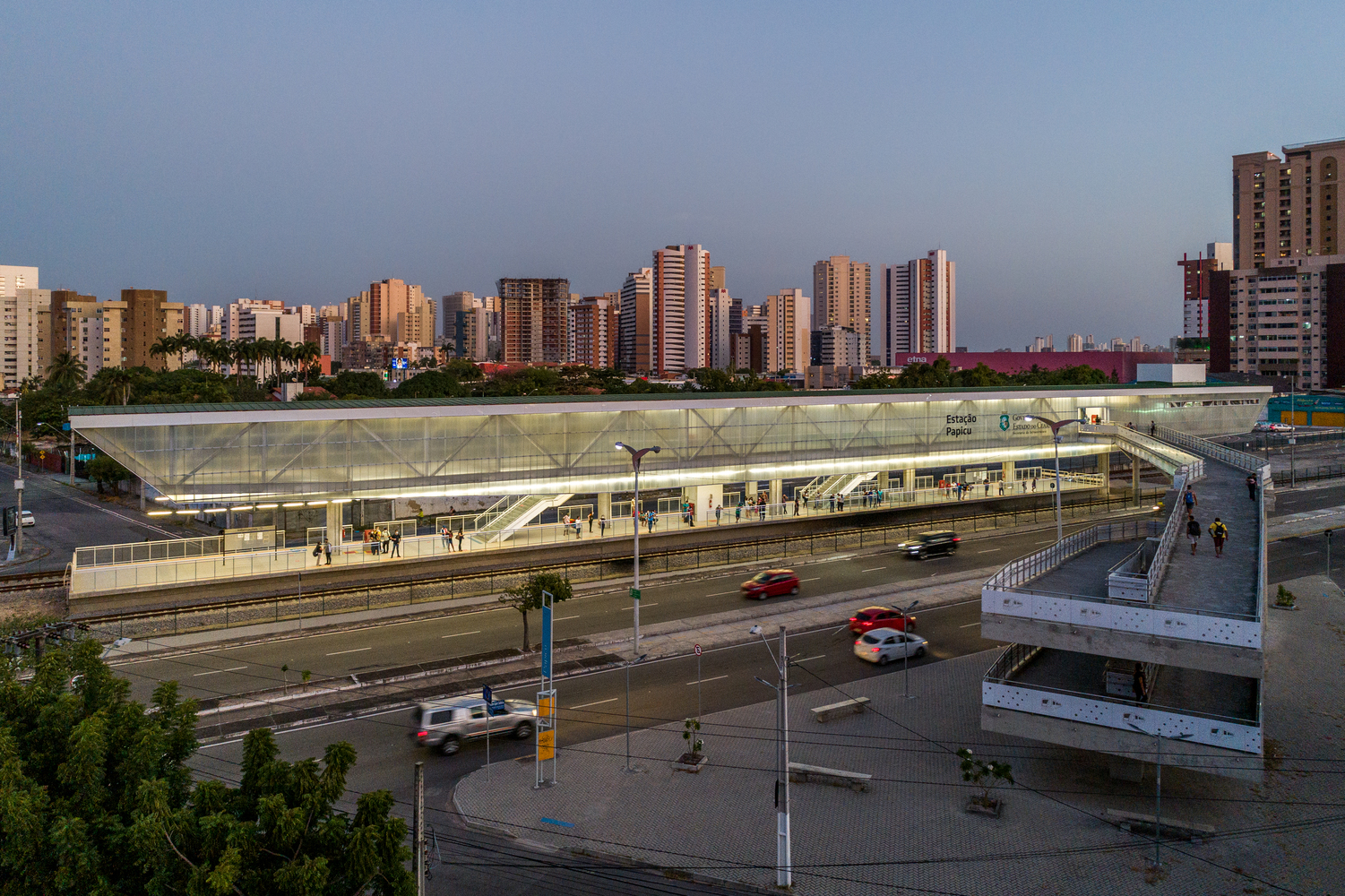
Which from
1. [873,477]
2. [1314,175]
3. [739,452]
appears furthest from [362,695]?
[1314,175]

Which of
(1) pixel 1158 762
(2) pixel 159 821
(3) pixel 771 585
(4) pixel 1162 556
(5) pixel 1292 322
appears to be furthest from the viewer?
(5) pixel 1292 322

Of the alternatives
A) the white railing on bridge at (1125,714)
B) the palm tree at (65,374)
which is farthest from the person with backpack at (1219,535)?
→ the palm tree at (65,374)

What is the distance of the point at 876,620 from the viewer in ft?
109

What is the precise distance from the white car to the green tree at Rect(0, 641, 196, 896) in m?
22.4

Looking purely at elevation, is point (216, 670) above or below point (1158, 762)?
below

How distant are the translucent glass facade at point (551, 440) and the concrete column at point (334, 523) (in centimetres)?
184

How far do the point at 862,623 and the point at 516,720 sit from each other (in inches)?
567

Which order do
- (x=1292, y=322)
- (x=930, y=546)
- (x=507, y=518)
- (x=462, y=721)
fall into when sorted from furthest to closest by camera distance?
(x=1292, y=322), (x=930, y=546), (x=507, y=518), (x=462, y=721)

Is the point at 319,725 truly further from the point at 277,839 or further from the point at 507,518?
the point at 507,518

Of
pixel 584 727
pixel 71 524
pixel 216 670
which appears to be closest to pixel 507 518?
pixel 216 670

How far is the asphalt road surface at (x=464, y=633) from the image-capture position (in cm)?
2928

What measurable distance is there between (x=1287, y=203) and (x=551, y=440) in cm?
18082

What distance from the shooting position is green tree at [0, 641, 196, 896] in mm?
11406

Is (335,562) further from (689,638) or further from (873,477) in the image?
(873,477)
